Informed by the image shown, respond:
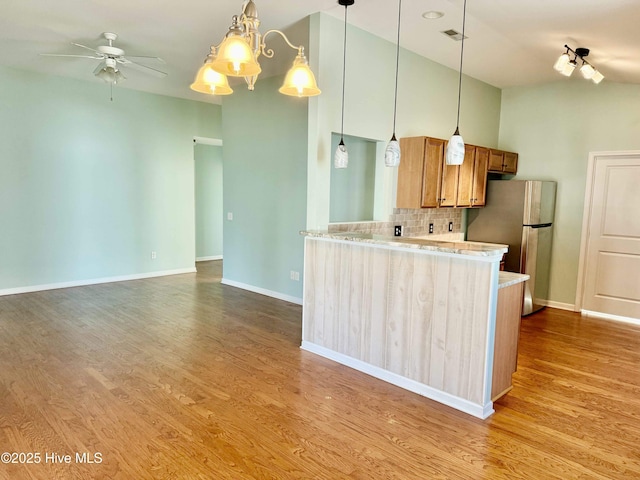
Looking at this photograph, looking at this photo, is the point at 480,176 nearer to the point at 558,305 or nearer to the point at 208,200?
the point at 558,305

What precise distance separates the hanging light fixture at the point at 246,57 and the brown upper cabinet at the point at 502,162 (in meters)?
3.72

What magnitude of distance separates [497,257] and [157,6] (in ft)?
11.0

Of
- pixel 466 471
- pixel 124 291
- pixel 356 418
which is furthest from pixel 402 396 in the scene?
pixel 124 291

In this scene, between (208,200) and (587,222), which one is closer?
(587,222)

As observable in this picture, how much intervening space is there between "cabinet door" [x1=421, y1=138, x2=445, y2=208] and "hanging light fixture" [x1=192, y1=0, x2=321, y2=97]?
2.32 meters

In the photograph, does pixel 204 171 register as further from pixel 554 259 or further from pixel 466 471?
pixel 466 471

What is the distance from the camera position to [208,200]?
8359 millimetres

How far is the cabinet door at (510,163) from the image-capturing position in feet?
18.9

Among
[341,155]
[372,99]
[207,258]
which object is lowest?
[207,258]

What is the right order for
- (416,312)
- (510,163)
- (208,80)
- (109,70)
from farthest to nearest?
(510,163)
(109,70)
(416,312)
(208,80)

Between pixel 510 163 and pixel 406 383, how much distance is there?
406cm

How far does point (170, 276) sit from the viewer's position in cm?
685

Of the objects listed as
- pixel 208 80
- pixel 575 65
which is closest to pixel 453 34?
pixel 575 65

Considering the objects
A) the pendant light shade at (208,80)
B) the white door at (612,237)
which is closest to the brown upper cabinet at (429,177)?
the white door at (612,237)
